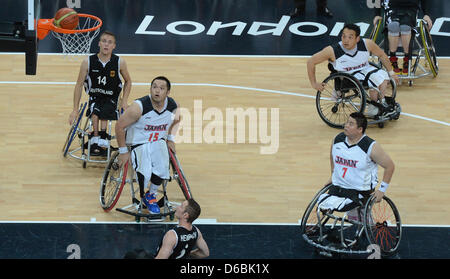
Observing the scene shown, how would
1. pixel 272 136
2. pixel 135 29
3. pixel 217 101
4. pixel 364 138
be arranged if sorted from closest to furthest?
pixel 364 138, pixel 272 136, pixel 217 101, pixel 135 29

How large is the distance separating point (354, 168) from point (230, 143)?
3.28 meters

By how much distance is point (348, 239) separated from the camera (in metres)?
9.66

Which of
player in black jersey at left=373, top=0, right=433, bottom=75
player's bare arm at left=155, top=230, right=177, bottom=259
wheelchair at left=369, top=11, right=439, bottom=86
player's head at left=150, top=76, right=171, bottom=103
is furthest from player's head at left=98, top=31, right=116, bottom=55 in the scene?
player in black jersey at left=373, top=0, right=433, bottom=75

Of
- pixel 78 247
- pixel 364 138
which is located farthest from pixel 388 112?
pixel 78 247

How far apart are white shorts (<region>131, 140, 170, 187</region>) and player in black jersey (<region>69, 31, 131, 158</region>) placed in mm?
1432

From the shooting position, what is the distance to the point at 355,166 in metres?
9.32

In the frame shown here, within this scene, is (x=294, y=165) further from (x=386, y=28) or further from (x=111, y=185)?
(x=386, y=28)

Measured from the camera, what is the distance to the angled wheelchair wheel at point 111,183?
10078 mm

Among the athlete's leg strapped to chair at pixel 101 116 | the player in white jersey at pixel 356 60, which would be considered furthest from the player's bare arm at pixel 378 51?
the athlete's leg strapped to chair at pixel 101 116

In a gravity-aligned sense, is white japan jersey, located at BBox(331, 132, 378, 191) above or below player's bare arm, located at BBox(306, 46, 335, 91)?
below

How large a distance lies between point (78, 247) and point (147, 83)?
17.2 ft

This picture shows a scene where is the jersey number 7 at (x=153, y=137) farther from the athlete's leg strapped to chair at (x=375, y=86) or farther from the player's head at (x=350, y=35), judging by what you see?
the athlete's leg strapped to chair at (x=375, y=86)

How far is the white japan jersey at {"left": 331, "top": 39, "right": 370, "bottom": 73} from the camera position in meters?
12.6

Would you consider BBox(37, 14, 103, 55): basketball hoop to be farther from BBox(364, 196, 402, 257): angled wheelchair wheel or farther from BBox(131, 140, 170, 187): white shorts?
BBox(364, 196, 402, 257): angled wheelchair wheel
